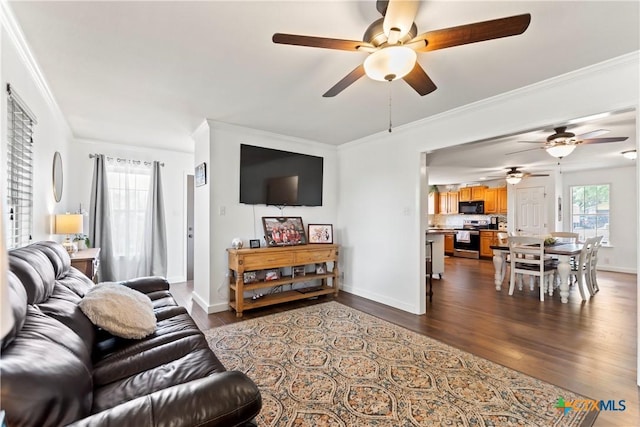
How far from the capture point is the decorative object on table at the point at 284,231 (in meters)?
4.12

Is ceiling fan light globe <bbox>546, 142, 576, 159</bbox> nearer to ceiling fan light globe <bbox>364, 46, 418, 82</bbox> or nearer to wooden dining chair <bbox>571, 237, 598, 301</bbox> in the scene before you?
wooden dining chair <bbox>571, 237, 598, 301</bbox>

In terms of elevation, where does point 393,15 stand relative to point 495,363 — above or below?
above

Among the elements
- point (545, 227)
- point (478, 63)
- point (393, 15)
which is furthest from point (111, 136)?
point (545, 227)

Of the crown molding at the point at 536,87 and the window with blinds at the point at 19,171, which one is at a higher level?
the crown molding at the point at 536,87

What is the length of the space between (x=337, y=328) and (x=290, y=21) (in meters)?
2.81

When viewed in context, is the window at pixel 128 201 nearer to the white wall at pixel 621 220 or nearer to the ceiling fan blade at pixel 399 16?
the ceiling fan blade at pixel 399 16

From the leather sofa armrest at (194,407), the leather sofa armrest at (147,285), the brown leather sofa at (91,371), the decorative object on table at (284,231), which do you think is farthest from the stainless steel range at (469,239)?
the leather sofa armrest at (194,407)

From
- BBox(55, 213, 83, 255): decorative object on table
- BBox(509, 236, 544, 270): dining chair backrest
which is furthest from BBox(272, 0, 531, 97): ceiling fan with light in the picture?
BBox(509, 236, 544, 270): dining chair backrest

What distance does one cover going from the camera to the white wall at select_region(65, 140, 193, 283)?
4605mm

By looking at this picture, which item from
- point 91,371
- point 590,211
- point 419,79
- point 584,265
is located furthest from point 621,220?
point 91,371

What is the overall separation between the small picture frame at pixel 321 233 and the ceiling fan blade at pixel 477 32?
320cm

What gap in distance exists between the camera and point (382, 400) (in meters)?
1.92

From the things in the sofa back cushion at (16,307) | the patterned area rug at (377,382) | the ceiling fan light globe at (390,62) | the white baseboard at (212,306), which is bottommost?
the patterned area rug at (377,382)

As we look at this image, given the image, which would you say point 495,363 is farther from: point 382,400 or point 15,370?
point 15,370
